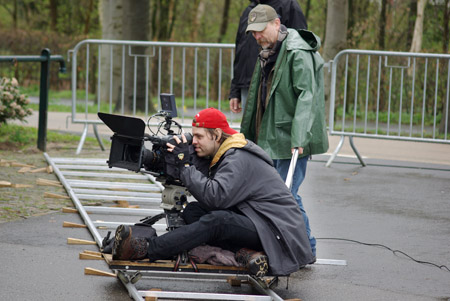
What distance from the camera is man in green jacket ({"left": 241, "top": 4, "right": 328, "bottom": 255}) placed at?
17.8ft

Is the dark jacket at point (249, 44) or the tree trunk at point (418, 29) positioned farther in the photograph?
the tree trunk at point (418, 29)

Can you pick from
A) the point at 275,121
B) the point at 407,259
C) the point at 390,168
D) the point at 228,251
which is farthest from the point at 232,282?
the point at 390,168

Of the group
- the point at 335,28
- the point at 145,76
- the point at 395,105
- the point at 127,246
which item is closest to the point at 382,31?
the point at 335,28

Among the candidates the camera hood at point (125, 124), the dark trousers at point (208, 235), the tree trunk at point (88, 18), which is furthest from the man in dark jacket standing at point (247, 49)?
the tree trunk at point (88, 18)

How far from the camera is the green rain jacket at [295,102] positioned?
5441 millimetres

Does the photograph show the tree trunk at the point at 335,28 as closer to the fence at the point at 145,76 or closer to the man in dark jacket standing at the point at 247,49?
the fence at the point at 145,76

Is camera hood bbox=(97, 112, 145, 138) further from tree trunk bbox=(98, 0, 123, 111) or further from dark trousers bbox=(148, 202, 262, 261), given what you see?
tree trunk bbox=(98, 0, 123, 111)

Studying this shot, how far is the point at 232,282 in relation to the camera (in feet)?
16.6

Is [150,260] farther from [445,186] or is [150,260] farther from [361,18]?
[361,18]

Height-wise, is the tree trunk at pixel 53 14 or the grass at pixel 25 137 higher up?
the tree trunk at pixel 53 14

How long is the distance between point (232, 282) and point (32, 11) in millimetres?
36509

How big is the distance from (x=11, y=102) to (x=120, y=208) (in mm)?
4975

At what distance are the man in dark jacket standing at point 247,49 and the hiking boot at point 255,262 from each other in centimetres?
206

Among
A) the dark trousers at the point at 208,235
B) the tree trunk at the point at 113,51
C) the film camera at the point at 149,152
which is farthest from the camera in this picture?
the tree trunk at the point at 113,51
